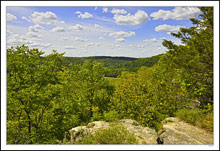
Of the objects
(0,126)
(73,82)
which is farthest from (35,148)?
(73,82)

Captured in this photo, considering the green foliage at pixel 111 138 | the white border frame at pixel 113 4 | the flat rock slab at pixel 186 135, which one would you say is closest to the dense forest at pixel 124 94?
the white border frame at pixel 113 4

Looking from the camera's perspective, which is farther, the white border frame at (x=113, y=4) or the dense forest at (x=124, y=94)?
the dense forest at (x=124, y=94)

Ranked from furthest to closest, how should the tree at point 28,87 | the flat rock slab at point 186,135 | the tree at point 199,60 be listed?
1. the tree at point 28,87
2. the tree at point 199,60
3. the flat rock slab at point 186,135

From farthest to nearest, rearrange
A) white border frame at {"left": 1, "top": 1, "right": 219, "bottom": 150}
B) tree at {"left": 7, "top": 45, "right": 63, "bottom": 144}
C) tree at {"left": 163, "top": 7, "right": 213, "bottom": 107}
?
tree at {"left": 7, "top": 45, "right": 63, "bottom": 144} → tree at {"left": 163, "top": 7, "right": 213, "bottom": 107} → white border frame at {"left": 1, "top": 1, "right": 219, "bottom": 150}

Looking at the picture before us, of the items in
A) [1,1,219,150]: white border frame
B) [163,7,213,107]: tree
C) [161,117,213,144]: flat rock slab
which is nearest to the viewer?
[1,1,219,150]: white border frame

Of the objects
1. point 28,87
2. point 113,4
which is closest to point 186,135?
point 113,4

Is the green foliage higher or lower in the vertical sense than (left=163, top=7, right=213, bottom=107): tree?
lower

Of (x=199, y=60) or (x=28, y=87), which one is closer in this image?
(x=199, y=60)

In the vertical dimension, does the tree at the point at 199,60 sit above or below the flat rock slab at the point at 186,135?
above

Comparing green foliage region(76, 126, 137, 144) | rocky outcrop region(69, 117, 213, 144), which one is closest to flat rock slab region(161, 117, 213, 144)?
rocky outcrop region(69, 117, 213, 144)

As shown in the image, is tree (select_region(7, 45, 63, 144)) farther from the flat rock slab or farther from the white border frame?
the flat rock slab

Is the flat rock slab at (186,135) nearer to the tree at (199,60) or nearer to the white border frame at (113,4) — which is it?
the white border frame at (113,4)

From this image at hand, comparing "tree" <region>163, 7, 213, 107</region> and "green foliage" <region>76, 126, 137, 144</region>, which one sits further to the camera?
"tree" <region>163, 7, 213, 107</region>

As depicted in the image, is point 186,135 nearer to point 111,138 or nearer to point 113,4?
point 111,138
